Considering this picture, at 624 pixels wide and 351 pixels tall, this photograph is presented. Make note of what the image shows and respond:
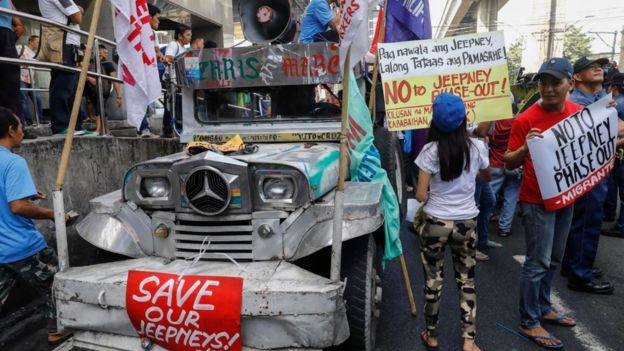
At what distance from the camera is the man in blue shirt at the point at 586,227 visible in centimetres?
393

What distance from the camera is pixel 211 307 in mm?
2275

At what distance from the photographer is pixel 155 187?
114 inches

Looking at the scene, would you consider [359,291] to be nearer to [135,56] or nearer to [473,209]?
[473,209]

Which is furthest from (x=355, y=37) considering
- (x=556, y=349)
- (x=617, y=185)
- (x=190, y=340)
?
(x=617, y=185)

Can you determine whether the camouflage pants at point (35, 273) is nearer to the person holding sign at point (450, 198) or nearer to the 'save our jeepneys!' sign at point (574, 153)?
the person holding sign at point (450, 198)

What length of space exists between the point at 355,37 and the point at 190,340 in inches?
73.7

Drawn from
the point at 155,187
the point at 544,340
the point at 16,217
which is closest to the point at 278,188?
the point at 155,187

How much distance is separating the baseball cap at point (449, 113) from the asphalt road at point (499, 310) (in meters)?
1.55

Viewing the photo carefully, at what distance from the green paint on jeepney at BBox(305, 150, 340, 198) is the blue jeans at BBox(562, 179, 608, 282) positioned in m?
2.33

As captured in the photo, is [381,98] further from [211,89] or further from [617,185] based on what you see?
[617,185]

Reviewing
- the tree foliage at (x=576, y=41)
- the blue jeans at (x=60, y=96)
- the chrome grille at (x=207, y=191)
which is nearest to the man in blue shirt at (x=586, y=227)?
the chrome grille at (x=207, y=191)

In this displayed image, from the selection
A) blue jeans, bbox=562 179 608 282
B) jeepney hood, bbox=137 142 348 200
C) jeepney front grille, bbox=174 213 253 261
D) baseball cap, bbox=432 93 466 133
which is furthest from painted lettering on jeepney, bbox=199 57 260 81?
blue jeans, bbox=562 179 608 282

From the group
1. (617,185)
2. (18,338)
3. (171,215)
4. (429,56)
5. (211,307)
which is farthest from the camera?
(617,185)

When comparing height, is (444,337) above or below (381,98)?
below
